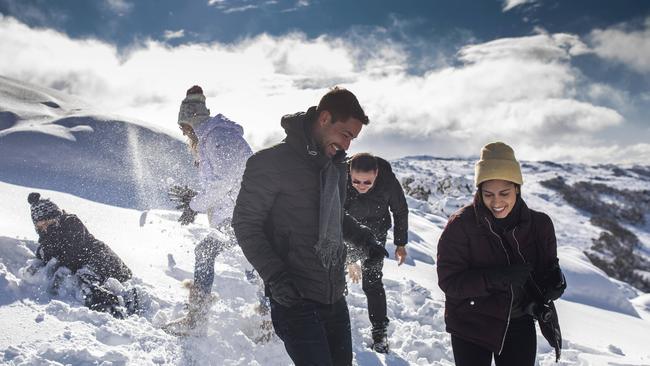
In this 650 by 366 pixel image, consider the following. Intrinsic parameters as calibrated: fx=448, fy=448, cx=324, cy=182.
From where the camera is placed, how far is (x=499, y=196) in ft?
8.75

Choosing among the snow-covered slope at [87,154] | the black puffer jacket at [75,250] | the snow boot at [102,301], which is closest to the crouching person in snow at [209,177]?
the snow boot at [102,301]

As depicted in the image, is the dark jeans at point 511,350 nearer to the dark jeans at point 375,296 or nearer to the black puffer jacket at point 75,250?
the dark jeans at point 375,296

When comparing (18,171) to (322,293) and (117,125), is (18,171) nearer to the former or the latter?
(117,125)

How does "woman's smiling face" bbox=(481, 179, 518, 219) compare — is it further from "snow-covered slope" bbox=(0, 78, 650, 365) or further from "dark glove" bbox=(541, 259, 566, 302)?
"snow-covered slope" bbox=(0, 78, 650, 365)

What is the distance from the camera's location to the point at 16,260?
4305 mm

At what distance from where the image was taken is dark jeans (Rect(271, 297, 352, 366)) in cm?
221

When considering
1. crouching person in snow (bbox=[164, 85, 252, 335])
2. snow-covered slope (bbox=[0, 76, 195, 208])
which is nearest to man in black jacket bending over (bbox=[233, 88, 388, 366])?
crouching person in snow (bbox=[164, 85, 252, 335])

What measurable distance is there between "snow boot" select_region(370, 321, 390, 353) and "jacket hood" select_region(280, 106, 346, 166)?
7.64ft

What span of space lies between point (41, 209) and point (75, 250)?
499mm

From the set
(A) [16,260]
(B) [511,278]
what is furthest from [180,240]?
(B) [511,278]

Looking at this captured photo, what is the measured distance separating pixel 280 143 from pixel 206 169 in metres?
1.48

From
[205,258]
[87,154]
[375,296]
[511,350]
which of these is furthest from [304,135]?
[87,154]

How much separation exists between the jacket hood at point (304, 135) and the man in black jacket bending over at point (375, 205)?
1721 mm

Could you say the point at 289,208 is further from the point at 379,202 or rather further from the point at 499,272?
the point at 379,202
